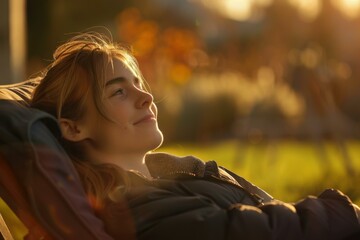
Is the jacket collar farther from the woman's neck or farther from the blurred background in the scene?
the blurred background

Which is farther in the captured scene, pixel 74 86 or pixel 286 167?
pixel 286 167

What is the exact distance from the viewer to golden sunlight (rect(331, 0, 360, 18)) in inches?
1645

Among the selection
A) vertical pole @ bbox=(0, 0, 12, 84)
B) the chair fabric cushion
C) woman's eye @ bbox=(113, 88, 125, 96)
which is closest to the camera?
the chair fabric cushion

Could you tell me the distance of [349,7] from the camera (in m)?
43.9

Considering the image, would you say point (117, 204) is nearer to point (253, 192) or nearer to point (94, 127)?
point (94, 127)

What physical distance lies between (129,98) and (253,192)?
68 centimetres

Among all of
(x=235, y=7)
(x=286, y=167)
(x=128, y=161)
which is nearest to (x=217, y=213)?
(x=128, y=161)

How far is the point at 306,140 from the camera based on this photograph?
770 inches

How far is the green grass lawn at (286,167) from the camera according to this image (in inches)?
313

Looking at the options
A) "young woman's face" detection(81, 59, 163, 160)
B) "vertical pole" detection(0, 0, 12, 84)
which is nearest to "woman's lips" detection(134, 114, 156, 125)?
"young woman's face" detection(81, 59, 163, 160)

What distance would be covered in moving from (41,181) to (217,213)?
2.02ft

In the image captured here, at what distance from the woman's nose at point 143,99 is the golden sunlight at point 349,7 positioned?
3861cm

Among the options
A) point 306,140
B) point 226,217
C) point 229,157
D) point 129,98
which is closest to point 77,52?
point 129,98

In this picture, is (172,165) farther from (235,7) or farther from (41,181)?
(235,7)
